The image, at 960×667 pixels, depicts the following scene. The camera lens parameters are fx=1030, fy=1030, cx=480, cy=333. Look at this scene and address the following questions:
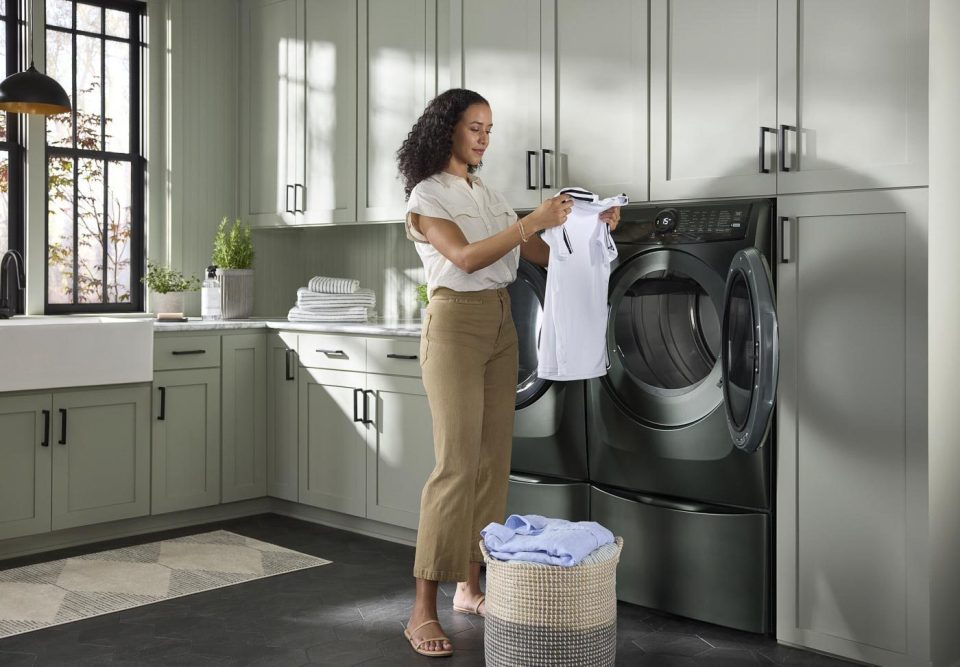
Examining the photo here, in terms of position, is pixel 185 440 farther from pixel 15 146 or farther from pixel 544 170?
pixel 544 170

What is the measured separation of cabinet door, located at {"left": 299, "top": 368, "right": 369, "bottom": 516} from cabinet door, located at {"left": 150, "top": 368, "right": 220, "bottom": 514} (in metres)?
0.38

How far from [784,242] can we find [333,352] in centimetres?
201

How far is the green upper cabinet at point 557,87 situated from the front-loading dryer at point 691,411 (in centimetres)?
27

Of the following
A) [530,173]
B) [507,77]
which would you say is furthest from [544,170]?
[507,77]

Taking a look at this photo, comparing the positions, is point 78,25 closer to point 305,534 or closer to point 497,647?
point 305,534

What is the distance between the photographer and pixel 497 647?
2533 millimetres

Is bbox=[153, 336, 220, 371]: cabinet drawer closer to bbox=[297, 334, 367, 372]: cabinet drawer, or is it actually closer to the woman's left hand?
bbox=[297, 334, 367, 372]: cabinet drawer

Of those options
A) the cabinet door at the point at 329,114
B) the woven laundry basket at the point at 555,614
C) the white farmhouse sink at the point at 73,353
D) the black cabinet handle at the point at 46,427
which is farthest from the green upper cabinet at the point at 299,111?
the woven laundry basket at the point at 555,614

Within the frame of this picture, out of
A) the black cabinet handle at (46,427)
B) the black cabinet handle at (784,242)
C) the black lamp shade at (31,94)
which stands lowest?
the black cabinet handle at (46,427)

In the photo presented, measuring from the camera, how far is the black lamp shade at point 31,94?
3.92 m

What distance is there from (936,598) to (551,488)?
120 centimetres

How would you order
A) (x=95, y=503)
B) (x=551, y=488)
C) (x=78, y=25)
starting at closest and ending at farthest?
1. (x=551, y=488)
2. (x=95, y=503)
3. (x=78, y=25)

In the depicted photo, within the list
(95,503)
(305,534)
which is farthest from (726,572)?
(95,503)

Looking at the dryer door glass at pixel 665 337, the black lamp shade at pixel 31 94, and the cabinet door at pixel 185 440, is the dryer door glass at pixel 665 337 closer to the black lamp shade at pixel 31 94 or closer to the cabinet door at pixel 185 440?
the cabinet door at pixel 185 440
